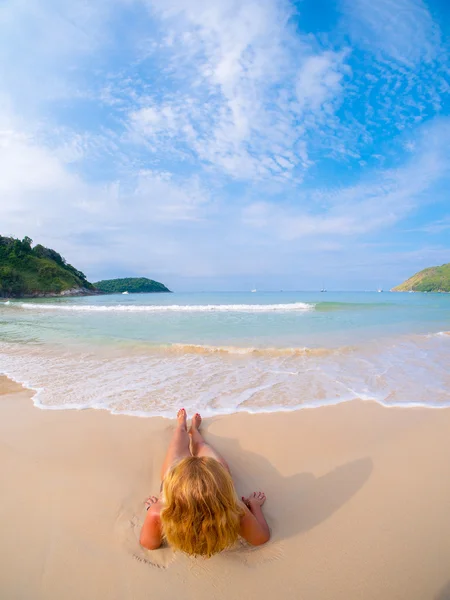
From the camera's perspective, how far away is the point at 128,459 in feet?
10.6

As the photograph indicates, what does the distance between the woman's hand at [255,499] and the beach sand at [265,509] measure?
0.06m

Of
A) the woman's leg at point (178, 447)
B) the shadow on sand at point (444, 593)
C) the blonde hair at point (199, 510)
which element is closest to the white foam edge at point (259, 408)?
the woman's leg at point (178, 447)

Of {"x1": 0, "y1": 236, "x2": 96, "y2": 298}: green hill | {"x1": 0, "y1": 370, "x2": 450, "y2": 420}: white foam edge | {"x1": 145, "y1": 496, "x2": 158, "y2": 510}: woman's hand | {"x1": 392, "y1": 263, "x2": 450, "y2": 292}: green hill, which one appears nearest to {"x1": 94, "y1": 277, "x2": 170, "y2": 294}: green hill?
{"x1": 0, "y1": 236, "x2": 96, "y2": 298}: green hill

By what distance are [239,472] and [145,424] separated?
157 centimetres

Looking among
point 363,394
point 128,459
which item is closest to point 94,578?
point 128,459

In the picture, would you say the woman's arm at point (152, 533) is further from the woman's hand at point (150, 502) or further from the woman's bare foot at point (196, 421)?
the woman's bare foot at point (196, 421)

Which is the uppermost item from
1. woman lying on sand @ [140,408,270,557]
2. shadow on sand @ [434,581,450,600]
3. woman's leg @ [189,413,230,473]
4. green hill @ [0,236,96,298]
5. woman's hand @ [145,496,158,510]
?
green hill @ [0,236,96,298]

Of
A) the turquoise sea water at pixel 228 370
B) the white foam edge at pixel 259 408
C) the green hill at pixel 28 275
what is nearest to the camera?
the white foam edge at pixel 259 408

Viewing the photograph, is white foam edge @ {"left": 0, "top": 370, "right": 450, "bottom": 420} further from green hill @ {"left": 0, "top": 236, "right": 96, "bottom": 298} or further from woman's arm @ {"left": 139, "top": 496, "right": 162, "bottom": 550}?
green hill @ {"left": 0, "top": 236, "right": 96, "bottom": 298}

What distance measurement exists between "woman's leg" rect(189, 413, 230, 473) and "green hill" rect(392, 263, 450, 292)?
520 ft

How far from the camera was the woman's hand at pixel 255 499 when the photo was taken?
243 centimetres

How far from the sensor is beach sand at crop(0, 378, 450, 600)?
6.21ft

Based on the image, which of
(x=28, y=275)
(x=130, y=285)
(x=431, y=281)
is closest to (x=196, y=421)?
(x=28, y=275)

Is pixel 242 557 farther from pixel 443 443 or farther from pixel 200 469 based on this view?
pixel 443 443
